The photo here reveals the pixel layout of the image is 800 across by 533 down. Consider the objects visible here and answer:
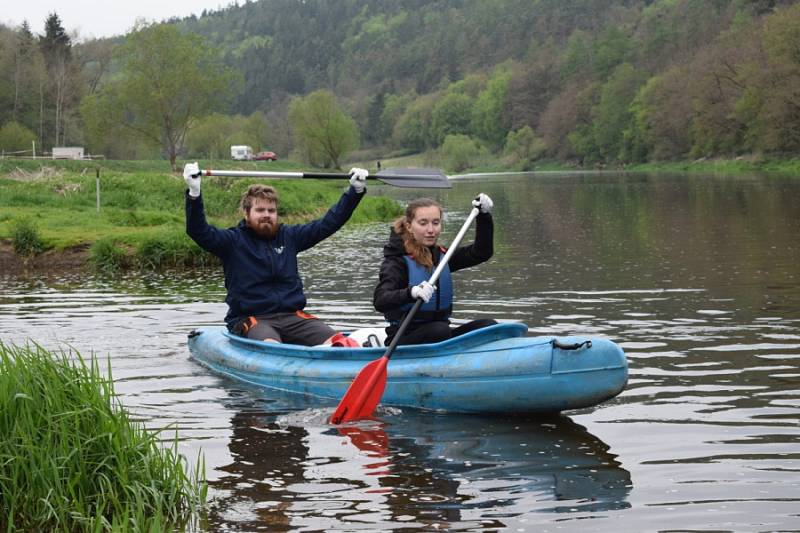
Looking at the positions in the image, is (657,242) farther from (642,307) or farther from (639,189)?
(639,189)

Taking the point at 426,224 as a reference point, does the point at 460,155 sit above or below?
above

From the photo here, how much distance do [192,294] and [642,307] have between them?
6.50 metres

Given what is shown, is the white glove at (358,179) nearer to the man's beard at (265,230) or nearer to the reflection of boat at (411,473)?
the man's beard at (265,230)

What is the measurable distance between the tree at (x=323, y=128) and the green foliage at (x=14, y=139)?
105 ft

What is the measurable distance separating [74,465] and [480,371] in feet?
11.5

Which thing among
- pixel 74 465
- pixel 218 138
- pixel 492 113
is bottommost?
pixel 74 465

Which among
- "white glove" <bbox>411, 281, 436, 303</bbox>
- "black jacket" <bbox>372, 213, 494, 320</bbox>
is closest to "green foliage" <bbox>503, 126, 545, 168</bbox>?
"black jacket" <bbox>372, 213, 494, 320</bbox>

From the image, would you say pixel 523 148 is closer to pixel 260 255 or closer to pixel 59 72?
pixel 59 72

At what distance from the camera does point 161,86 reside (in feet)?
205

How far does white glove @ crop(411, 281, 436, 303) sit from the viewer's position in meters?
8.59

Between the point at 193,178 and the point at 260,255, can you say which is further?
the point at 260,255

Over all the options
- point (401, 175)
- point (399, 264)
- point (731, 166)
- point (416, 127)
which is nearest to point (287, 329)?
point (399, 264)

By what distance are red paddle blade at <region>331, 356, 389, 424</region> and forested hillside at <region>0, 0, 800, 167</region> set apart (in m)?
57.1

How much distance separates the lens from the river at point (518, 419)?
20.6 ft
